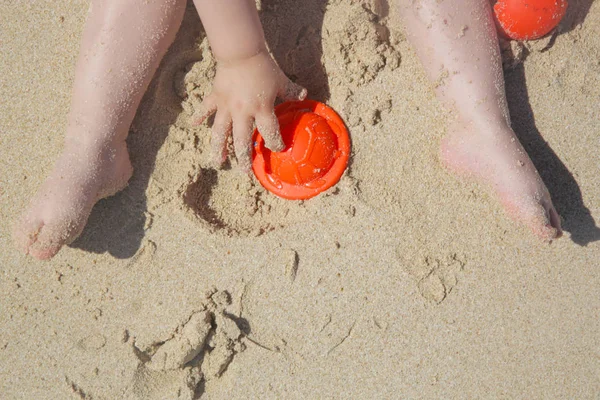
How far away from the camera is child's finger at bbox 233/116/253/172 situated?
167cm

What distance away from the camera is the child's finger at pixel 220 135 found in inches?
66.7

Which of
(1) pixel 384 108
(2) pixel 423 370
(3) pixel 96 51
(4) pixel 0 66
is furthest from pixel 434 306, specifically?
(4) pixel 0 66

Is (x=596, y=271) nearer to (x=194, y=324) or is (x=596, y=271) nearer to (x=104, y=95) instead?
(x=194, y=324)

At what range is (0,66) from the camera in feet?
6.07

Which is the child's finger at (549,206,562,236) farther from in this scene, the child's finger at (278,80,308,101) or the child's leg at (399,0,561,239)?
the child's finger at (278,80,308,101)

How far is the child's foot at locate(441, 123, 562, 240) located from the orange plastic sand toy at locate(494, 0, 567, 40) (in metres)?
0.33

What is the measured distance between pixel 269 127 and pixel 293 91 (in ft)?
0.50

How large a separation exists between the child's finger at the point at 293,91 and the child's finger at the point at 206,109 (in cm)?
21

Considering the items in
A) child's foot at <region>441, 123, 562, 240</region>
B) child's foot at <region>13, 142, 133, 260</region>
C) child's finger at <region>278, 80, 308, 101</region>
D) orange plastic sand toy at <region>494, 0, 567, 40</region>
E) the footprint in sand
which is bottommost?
the footprint in sand

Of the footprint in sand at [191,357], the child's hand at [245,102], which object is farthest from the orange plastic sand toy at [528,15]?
the footprint in sand at [191,357]

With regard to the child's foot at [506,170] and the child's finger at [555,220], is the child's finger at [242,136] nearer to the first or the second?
the child's foot at [506,170]

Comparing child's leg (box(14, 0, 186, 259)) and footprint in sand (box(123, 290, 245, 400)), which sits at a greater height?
child's leg (box(14, 0, 186, 259))

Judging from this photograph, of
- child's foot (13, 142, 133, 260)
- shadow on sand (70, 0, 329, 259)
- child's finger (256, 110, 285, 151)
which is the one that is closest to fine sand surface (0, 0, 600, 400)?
shadow on sand (70, 0, 329, 259)

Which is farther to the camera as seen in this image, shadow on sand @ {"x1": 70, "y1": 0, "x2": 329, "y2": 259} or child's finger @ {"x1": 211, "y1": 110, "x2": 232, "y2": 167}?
shadow on sand @ {"x1": 70, "y1": 0, "x2": 329, "y2": 259}
